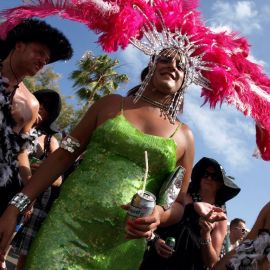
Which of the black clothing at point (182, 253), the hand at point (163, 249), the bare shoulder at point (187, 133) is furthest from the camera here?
the black clothing at point (182, 253)

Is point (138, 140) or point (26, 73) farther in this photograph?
point (26, 73)

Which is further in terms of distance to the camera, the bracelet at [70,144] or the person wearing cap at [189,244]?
the person wearing cap at [189,244]

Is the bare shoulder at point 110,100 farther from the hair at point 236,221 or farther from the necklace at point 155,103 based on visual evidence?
the hair at point 236,221

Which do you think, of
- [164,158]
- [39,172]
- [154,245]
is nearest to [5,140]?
[39,172]

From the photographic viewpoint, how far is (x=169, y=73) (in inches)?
107

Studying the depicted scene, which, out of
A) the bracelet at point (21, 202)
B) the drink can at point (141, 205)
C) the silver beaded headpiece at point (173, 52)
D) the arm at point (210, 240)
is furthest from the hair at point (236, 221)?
the drink can at point (141, 205)

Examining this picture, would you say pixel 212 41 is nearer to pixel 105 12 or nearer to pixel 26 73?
pixel 105 12

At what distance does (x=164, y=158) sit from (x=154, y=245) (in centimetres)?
106

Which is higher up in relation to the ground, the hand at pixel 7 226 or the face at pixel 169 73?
the face at pixel 169 73

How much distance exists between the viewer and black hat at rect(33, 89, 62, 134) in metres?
4.51

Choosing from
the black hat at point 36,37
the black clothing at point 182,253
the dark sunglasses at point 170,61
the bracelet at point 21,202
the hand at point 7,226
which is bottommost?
the black clothing at point 182,253

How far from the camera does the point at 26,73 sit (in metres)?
2.97

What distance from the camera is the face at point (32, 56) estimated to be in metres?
2.95

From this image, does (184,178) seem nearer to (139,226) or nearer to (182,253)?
(139,226)
